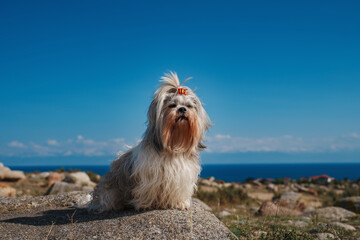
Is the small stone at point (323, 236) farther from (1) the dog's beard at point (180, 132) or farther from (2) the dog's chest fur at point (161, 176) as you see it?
(1) the dog's beard at point (180, 132)

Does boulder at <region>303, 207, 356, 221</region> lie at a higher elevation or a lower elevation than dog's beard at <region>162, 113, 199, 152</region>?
lower

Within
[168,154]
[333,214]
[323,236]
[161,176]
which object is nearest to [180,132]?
[168,154]

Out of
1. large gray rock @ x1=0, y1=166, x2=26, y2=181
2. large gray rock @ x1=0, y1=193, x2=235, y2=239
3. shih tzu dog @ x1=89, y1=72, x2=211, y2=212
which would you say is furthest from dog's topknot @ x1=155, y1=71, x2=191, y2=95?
large gray rock @ x1=0, y1=166, x2=26, y2=181

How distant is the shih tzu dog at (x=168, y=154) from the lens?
5.98 m

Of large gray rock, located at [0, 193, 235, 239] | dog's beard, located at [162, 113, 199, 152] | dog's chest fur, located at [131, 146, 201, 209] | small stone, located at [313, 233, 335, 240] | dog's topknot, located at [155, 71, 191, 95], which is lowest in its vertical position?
small stone, located at [313, 233, 335, 240]

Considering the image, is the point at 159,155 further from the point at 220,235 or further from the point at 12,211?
the point at 12,211

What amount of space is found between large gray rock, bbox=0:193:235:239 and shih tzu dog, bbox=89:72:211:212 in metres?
0.33

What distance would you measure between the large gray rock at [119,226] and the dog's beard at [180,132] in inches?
51.6

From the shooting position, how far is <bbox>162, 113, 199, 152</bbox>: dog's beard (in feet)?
19.2

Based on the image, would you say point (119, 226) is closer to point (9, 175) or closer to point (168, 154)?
point (168, 154)

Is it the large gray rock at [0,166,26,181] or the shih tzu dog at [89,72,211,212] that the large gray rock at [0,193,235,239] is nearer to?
the shih tzu dog at [89,72,211,212]

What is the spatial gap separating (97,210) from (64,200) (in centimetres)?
256

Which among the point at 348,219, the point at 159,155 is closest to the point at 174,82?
the point at 159,155

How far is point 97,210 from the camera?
730 centimetres
